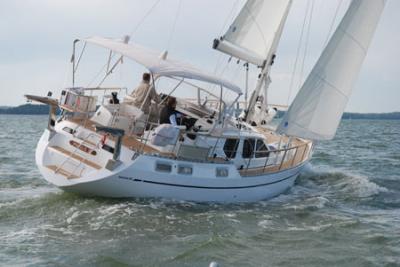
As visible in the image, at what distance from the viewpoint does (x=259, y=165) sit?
15250mm

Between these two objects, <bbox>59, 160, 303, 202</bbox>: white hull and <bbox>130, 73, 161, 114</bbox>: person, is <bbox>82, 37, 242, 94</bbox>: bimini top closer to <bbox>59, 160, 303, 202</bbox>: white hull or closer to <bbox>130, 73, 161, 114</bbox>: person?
<bbox>130, 73, 161, 114</bbox>: person

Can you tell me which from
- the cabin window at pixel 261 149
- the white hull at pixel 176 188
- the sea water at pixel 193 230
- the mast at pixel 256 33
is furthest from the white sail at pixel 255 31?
the sea water at pixel 193 230

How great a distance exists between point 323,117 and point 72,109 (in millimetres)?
7209

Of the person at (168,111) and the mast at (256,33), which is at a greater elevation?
the mast at (256,33)

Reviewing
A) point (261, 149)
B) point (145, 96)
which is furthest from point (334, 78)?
point (145, 96)

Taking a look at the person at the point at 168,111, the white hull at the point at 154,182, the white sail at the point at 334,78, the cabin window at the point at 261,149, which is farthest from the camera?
the white sail at the point at 334,78

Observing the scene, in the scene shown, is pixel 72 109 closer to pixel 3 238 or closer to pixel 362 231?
pixel 3 238

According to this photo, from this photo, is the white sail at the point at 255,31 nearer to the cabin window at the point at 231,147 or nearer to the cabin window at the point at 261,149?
the cabin window at the point at 261,149

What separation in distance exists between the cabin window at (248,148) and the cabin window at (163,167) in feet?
9.38

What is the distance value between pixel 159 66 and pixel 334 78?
232 inches

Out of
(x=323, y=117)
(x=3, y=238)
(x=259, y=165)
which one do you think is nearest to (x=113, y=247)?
(x=3, y=238)

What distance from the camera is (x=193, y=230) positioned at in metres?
11.1

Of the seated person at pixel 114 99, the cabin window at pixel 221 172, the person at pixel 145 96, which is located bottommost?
the cabin window at pixel 221 172

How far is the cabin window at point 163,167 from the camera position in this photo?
12664 mm
